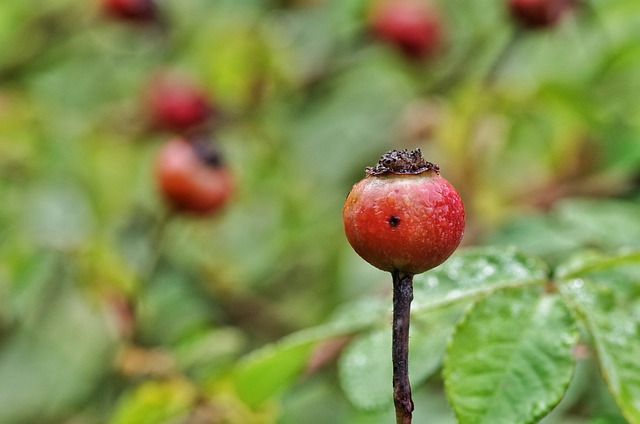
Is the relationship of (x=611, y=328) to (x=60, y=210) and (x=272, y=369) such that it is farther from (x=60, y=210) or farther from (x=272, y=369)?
(x=60, y=210)

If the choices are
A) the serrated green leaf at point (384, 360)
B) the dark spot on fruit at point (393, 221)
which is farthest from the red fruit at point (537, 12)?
the dark spot on fruit at point (393, 221)

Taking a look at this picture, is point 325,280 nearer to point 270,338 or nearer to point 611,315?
point 270,338

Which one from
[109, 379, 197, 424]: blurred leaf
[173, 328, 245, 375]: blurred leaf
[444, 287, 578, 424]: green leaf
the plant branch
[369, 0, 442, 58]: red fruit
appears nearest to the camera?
the plant branch

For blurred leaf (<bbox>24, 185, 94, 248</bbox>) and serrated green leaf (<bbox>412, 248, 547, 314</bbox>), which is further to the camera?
blurred leaf (<bbox>24, 185, 94, 248</bbox>)

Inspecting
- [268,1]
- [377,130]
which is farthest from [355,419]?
[268,1]

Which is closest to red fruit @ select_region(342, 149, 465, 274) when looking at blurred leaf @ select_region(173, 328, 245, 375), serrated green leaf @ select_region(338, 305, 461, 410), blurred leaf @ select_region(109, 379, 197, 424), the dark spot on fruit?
the dark spot on fruit

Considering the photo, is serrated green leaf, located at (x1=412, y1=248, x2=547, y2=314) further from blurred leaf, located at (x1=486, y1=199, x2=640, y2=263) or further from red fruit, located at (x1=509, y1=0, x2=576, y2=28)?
red fruit, located at (x1=509, y1=0, x2=576, y2=28)
